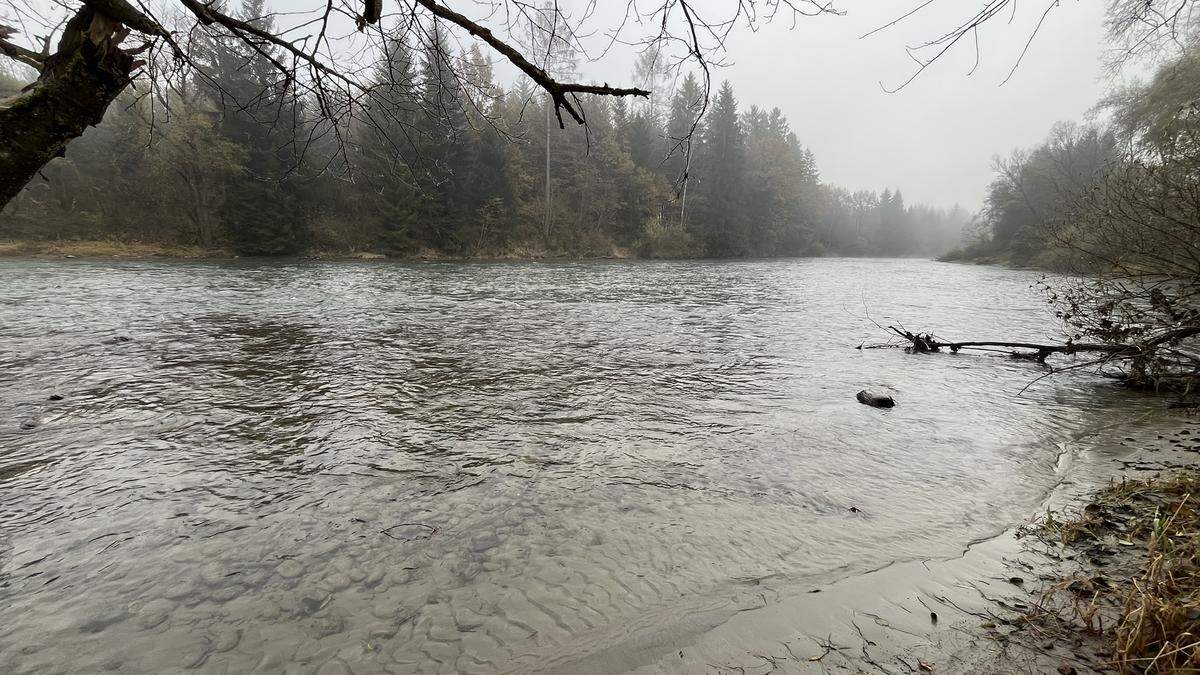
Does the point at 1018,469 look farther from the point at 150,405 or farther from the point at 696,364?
the point at 150,405

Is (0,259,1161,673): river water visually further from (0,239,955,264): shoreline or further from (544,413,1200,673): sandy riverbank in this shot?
(0,239,955,264): shoreline

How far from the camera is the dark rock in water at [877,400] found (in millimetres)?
6266

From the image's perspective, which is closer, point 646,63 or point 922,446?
point 646,63

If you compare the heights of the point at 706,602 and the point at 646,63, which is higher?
the point at 646,63

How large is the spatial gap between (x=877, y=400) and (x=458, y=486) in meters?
5.05

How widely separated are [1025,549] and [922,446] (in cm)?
189

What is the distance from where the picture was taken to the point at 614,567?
9.92ft

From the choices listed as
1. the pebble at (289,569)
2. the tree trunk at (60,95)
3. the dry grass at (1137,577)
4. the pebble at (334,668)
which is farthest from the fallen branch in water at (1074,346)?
the tree trunk at (60,95)

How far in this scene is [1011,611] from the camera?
2.59 meters

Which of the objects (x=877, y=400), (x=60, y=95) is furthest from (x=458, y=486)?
(x=877, y=400)

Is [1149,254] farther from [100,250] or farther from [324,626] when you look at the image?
[100,250]

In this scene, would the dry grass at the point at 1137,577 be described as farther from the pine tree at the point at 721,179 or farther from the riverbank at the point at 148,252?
the pine tree at the point at 721,179

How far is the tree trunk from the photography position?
2.50 meters

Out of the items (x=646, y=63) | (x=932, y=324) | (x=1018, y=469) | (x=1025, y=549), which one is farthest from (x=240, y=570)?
(x=932, y=324)
